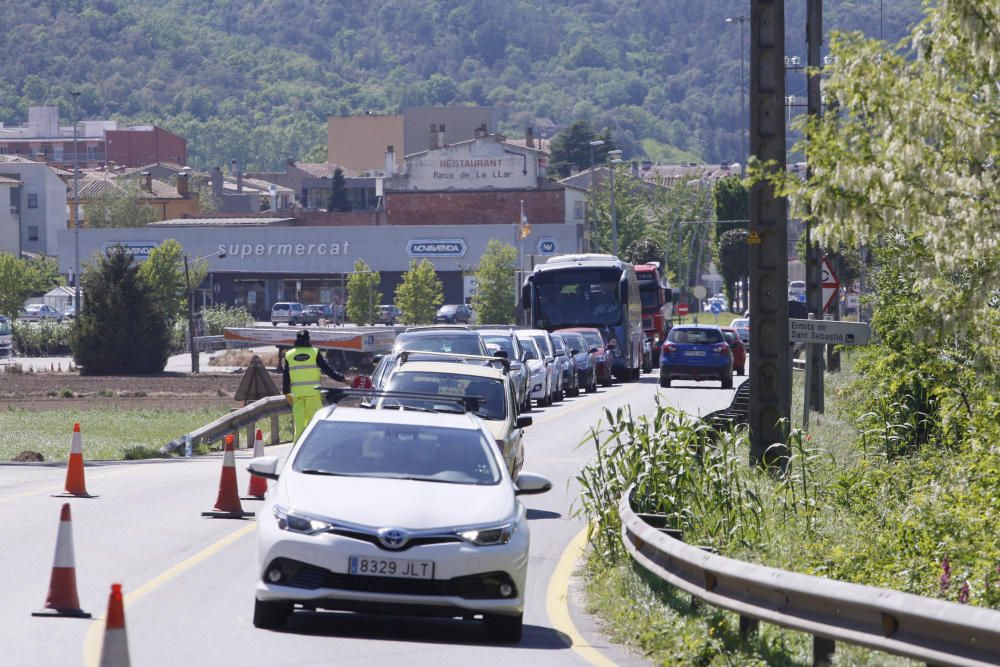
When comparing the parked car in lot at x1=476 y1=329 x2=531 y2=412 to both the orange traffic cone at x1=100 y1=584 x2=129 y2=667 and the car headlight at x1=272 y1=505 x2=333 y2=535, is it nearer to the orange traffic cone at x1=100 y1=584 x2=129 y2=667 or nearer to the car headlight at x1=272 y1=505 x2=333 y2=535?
the car headlight at x1=272 y1=505 x2=333 y2=535

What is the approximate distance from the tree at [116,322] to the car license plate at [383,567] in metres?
55.1

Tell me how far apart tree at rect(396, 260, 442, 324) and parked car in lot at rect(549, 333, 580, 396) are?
4775 cm

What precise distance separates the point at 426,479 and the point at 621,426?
278cm

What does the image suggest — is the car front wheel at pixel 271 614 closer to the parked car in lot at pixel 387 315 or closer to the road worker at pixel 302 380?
the road worker at pixel 302 380

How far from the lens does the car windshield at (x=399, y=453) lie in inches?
440

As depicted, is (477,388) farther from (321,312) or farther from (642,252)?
(642,252)

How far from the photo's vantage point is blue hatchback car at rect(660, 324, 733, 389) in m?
45.3

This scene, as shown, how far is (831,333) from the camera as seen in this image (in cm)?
2084

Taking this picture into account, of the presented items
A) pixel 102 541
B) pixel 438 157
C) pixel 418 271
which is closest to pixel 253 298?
pixel 438 157

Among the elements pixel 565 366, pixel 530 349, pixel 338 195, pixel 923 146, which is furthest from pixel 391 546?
pixel 338 195

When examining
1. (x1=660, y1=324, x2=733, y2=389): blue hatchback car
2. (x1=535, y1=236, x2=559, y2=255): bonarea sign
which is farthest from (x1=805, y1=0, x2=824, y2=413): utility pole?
(x1=535, y1=236, x2=559, y2=255): bonarea sign

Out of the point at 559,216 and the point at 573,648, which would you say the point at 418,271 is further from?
the point at 573,648

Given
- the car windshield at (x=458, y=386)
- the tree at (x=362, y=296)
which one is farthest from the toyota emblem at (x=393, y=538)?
the tree at (x=362, y=296)

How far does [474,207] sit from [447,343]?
3520 inches
